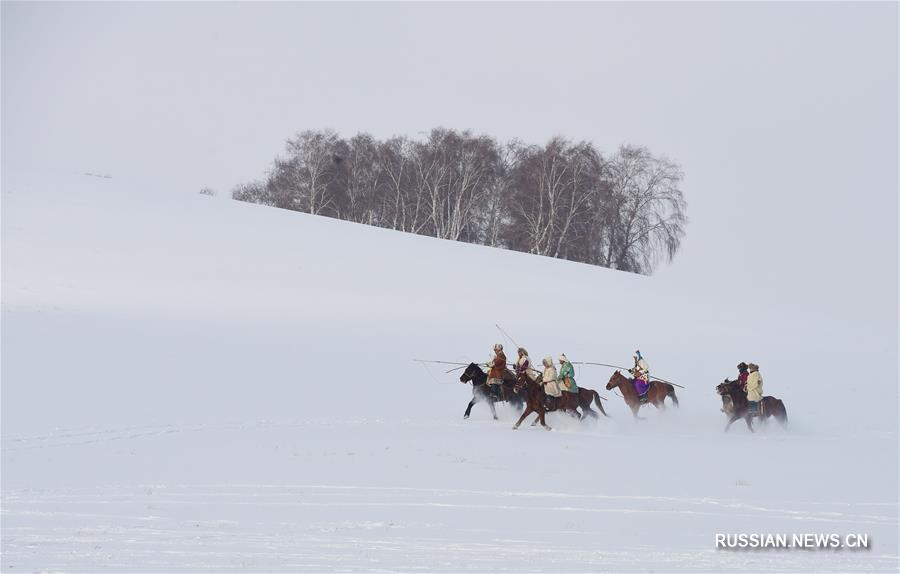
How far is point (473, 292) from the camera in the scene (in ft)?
107

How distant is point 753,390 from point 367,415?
7.46m

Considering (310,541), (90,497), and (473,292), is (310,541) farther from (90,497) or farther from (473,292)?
(473,292)

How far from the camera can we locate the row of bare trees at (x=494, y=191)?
177 ft

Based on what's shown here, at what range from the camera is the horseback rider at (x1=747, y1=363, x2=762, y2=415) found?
16.8 m

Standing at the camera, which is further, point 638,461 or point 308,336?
point 308,336

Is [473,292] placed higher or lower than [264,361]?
Answer: higher

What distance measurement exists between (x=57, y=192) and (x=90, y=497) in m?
31.6

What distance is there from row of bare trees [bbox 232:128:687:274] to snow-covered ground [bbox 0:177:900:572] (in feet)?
45.4

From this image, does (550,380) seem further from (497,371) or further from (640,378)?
(640,378)

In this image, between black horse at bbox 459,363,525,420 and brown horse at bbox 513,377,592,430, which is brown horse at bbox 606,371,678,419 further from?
brown horse at bbox 513,377,592,430

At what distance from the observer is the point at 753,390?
1684 centimetres

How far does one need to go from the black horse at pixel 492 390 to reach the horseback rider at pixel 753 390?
431 cm

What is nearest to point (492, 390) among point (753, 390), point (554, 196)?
point (753, 390)

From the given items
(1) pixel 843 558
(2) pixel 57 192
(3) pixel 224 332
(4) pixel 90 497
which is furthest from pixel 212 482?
(2) pixel 57 192
